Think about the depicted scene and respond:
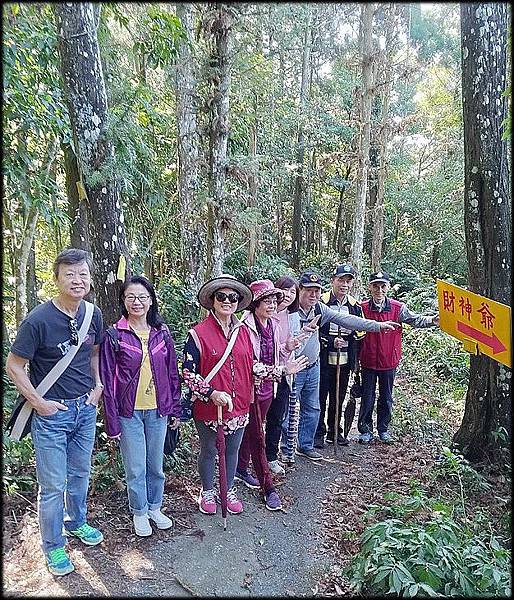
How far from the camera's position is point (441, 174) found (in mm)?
17672

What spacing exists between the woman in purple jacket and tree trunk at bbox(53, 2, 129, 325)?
0.60 metres

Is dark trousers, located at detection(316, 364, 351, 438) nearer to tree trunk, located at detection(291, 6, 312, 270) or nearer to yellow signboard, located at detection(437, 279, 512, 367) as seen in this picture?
yellow signboard, located at detection(437, 279, 512, 367)

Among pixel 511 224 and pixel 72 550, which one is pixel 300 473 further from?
pixel 511 224

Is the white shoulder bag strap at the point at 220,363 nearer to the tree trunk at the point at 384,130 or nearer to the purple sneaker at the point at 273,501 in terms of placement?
the purple sneaker at the point at 273,501

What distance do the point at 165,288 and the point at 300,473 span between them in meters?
6.31

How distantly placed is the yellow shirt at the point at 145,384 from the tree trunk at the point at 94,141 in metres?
0.71

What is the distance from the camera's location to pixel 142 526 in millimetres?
3746

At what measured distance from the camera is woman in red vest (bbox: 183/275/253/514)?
12.3ft

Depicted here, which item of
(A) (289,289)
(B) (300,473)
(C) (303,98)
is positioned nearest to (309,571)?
(B) (300,473)

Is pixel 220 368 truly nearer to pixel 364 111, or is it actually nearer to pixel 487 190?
pixel 487 190

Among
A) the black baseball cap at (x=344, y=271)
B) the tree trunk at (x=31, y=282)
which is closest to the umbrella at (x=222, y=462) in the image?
the black baseball cap at (x=344, y=271)

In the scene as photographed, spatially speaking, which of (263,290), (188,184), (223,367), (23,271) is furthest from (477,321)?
(188,184)

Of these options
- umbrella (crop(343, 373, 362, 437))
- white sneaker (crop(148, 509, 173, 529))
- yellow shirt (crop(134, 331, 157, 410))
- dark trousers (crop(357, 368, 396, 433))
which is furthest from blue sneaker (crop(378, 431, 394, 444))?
yellow shirt (crop(134, 331, 157, 410))

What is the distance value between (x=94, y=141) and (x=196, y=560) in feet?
10.2
